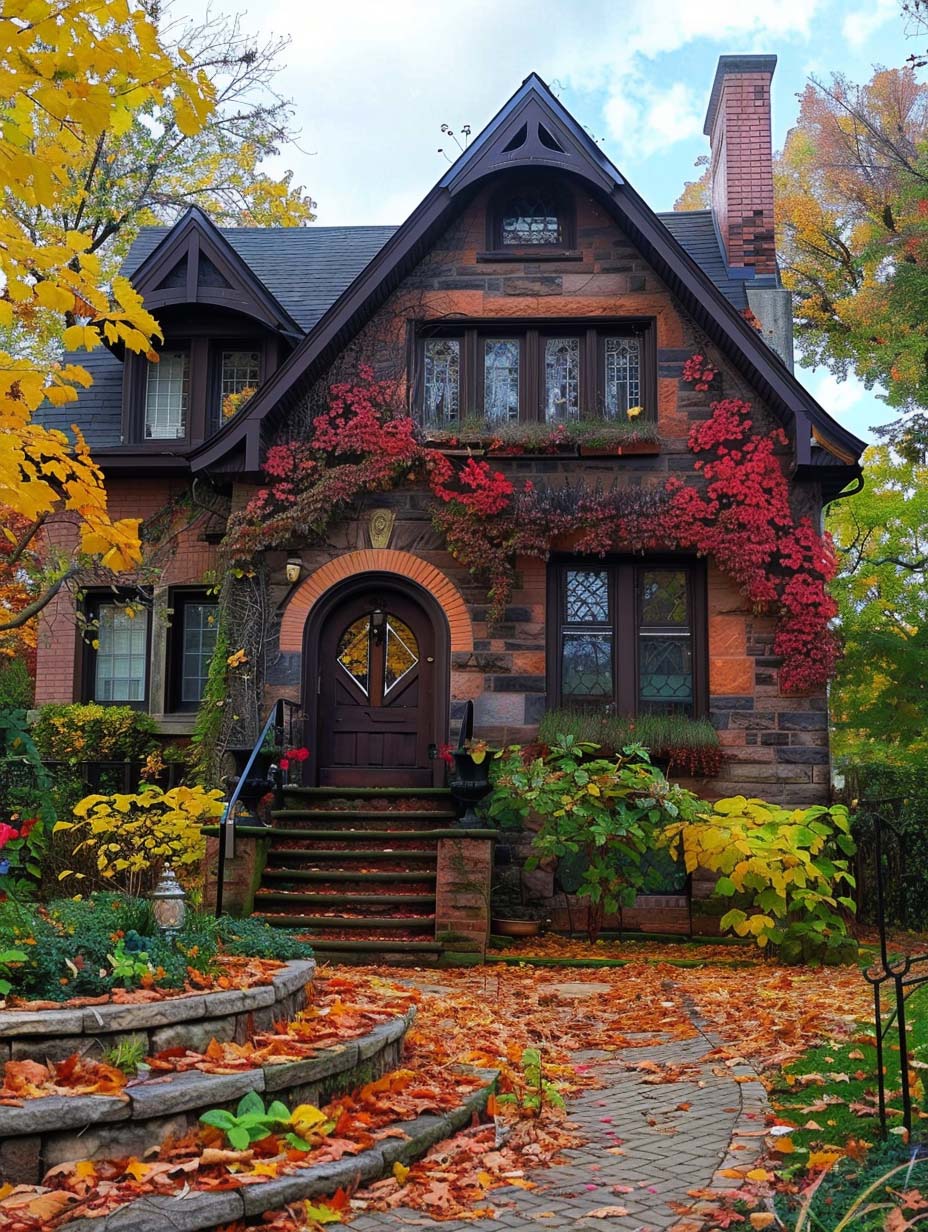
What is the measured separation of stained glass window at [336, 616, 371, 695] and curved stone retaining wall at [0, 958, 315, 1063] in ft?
24.7

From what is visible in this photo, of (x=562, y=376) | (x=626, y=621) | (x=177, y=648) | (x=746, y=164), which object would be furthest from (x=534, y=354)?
(x=177, y=648)

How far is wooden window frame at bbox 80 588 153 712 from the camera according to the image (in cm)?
1410

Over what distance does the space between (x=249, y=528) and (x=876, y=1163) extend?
9.36m

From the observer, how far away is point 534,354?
42.4 feet

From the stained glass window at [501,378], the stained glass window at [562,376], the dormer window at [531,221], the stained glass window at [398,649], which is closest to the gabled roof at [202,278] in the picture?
the stained glass window at [501,378]

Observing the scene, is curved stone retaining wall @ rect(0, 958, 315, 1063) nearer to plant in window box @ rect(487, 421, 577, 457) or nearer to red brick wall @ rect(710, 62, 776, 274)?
plant in window box @ rect(487, 421, 577, 457)

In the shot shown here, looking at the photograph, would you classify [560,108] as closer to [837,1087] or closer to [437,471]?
[437,471]

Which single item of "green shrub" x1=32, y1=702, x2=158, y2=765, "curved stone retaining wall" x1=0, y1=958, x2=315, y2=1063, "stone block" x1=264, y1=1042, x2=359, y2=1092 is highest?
"green shrub" x1=32, y1=702, x2=158, y2=765

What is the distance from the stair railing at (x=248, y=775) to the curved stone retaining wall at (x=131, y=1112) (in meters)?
4.30

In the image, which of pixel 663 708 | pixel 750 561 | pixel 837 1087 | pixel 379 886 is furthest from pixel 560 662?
pixel 837 1087

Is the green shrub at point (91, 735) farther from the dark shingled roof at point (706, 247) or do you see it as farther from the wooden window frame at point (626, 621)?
the dark shingled roof at point (706, 247)

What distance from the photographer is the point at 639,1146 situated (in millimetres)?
4773

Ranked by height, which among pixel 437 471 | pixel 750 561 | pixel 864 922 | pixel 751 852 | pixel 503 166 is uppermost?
pixel 503 166

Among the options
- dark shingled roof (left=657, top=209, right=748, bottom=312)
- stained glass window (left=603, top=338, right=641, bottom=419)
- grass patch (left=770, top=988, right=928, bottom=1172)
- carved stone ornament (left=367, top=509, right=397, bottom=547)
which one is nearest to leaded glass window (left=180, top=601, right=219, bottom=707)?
carved stone ornament (left=367, top=509, right=397, bottom=547)
